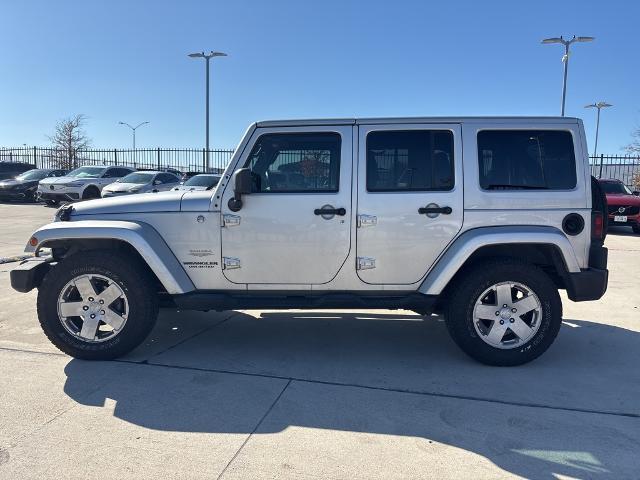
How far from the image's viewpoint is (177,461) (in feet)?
9.34

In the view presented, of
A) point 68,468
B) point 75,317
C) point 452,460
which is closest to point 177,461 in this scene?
point 68,468

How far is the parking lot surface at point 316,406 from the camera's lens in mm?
2838

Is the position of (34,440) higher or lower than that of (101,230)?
lower

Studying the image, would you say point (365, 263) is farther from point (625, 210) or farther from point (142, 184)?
point (142, 184)

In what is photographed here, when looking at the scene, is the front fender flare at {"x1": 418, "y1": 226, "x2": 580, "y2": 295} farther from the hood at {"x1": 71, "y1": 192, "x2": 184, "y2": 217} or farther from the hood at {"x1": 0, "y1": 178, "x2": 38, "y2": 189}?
the hood at {"x1": 0, "y1": 178, "x2": 38, "y2": 189}

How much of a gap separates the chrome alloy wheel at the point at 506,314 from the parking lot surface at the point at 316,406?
0.28 m

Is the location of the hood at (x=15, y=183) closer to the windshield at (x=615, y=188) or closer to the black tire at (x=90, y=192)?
the black tire at (x=90, y=192)

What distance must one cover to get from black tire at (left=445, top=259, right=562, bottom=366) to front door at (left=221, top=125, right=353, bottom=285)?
101cm

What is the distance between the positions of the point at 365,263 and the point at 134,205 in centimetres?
199

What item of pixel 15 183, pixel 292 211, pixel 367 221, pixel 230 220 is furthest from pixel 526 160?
pixel 15 183

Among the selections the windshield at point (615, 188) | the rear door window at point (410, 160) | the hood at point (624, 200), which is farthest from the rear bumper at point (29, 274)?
the windshield at point (615, 188)

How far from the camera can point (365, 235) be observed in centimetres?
415

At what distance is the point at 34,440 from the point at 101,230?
1665 mm

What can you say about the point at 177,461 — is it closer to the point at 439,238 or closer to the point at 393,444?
the point at 393,444
